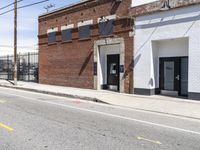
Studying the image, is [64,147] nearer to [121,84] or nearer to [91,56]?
[121,84]

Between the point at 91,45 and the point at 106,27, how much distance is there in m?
2.09

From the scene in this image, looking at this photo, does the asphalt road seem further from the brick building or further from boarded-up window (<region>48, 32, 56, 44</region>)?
boarded-up window (<region>48, 32, 56, 44</region>)

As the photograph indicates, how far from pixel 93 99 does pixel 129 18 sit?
5801mm

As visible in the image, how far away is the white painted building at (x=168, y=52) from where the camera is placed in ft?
55.7

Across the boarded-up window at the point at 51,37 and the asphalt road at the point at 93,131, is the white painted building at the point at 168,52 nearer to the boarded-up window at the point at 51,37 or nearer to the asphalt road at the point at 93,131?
the asphalt road at the point at 93,131

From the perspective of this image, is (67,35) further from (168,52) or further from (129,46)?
(168,52)

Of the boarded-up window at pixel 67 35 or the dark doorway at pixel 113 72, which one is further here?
the boarded-up window at pixel 67 35

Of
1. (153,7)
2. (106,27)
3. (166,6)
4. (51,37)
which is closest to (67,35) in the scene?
(51,37)

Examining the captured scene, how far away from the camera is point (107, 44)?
22922mm

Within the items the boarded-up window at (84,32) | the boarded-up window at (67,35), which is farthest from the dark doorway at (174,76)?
the boarded-up window at (67,35)

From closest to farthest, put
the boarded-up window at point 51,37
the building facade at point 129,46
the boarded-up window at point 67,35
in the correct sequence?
the building facade at point 129,46 < the boarded-up window at point 67,35 < the boarded-up window at point 51,37

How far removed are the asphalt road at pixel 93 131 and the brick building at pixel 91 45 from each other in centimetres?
933

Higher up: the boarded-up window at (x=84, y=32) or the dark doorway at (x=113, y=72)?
the boarded-up window at (x=84, y=32)

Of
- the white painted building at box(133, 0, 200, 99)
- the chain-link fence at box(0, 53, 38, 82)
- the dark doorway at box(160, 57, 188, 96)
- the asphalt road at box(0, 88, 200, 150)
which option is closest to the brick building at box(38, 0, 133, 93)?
the white painted building at box(133, 0, 200, 99)
